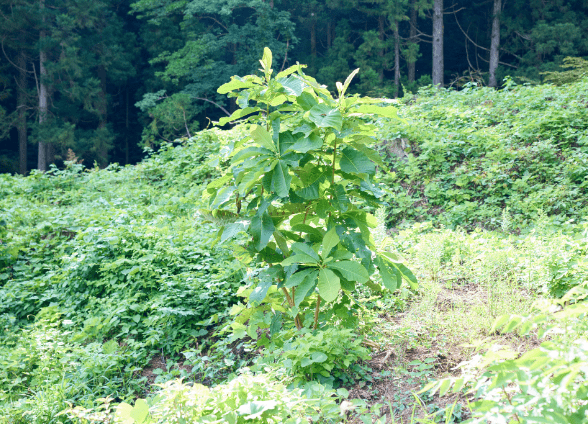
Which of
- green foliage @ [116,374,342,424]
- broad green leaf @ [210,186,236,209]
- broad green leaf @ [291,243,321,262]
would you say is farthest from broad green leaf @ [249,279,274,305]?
green foliage @ [116,374,342,424]

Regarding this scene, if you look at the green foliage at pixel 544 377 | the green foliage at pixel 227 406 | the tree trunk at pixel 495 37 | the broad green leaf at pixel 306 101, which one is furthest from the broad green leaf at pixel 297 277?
the tree trunk at pixel 495 37

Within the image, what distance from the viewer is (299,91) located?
212cm

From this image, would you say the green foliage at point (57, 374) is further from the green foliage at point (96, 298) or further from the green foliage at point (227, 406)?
the green foliage at point (227, 406)

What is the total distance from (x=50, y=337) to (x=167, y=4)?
18016mm

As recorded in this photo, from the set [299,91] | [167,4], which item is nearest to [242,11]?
[167,4]

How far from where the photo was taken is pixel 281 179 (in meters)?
2.02

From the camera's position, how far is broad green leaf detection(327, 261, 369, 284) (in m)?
2.00

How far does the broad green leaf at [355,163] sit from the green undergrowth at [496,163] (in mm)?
3495

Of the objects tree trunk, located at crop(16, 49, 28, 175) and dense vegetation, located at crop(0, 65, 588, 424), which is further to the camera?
tree trunk, located at crop(16, 49, 28, 175)

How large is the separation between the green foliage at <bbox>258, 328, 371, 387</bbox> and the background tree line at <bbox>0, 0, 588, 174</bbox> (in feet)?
48.7

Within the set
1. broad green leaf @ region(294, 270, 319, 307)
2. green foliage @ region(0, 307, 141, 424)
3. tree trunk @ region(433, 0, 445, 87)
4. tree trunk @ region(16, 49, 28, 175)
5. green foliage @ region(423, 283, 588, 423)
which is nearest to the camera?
green foliage @ region(423, 283, 588, 423)

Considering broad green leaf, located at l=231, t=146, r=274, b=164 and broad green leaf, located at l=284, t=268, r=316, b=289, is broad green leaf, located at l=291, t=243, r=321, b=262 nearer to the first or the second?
broad green leaf, located at l=284, t=268, r=316, b=289

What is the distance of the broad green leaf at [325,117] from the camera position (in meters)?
1.90

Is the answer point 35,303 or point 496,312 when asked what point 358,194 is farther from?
point 35,303
